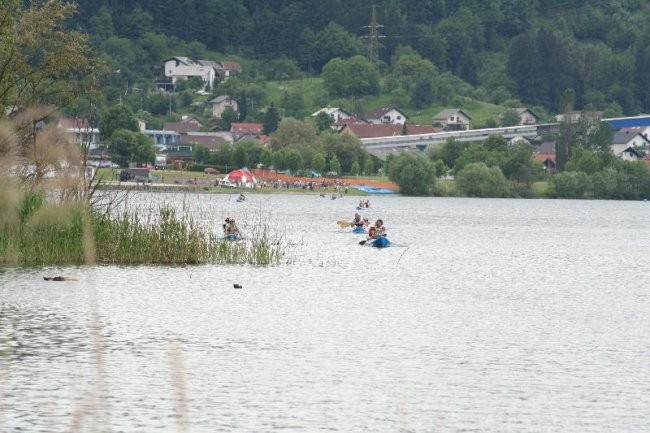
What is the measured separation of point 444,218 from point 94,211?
72907 mm

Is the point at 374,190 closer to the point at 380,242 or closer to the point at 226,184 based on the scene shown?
the point at 226,184

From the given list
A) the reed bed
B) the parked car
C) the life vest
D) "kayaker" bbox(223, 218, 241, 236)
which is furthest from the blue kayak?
the parked car

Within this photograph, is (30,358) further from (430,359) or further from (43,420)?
(430,359)

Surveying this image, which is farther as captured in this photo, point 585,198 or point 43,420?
point 585,198

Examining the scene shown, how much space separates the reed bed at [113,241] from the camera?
47.0 m

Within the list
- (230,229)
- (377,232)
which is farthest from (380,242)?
(230,229)

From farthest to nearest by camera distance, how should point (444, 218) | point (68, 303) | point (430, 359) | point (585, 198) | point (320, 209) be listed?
point (585, 198) → point (320, 209) → point (444, 218) → point (68, 303) → point (430, 359)

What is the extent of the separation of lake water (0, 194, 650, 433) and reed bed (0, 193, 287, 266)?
24.2 inches

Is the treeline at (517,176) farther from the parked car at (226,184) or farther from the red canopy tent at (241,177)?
the parked car at (226,184)

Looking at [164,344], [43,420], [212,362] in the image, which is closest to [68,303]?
[164,344]

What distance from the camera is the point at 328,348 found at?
35.3 meters

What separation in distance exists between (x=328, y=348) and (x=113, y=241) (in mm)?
16243

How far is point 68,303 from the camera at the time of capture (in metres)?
41.5

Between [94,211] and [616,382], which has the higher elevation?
[94,211]
